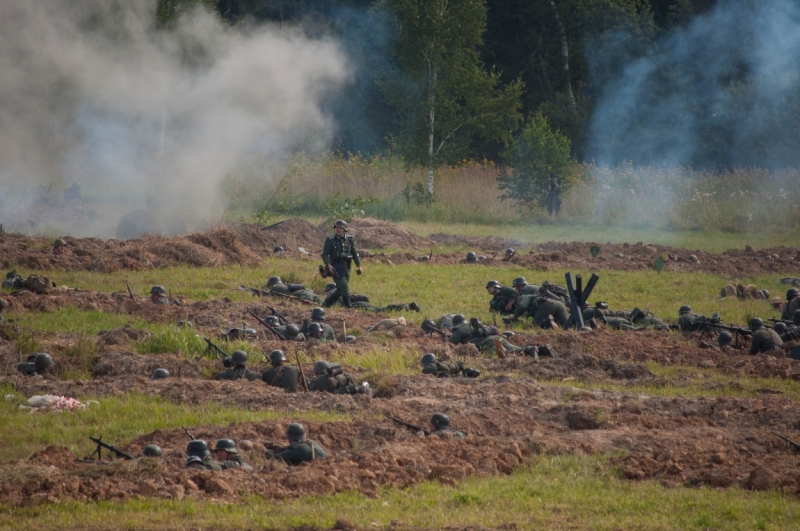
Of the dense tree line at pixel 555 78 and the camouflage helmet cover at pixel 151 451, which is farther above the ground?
the dense tree line at pixel 555 78

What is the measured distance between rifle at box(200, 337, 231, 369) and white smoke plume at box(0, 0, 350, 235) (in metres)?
14.5

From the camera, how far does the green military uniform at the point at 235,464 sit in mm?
7802

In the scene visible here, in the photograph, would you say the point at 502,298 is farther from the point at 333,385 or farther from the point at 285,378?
the point at 285,378

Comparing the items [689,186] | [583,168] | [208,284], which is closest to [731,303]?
[208,284]

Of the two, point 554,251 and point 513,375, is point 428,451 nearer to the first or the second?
point 513,375

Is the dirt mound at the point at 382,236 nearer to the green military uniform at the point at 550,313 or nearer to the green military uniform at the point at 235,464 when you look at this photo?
the green military uniform at the point at 550,313

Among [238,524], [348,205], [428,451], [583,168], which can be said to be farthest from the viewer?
[583,168]

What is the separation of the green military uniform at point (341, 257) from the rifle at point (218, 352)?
4069mm

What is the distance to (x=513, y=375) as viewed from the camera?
39.0ft

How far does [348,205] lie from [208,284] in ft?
27.9

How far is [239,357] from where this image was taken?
11.4 meters

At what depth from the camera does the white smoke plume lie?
84.4ft

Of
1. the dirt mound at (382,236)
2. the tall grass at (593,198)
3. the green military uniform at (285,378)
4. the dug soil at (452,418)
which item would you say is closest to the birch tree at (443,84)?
the tall grass at (593,198)

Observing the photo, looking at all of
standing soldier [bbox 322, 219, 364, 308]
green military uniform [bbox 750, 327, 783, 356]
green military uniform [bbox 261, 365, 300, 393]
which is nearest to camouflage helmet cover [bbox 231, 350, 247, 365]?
green military uniform [bbox 261, 365, 300, 393]
